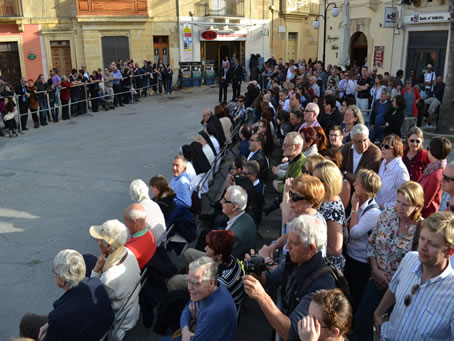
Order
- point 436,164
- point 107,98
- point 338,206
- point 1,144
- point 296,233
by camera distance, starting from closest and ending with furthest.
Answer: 1. point 296,233
2. point 338,206
3. point 436,164
4. point 1,144
5. point 107,98

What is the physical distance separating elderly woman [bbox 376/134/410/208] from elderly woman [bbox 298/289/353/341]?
270 centimetres

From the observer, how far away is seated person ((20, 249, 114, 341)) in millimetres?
3287

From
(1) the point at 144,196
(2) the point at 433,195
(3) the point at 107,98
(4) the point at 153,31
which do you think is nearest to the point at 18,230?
(1) the point at 144,196

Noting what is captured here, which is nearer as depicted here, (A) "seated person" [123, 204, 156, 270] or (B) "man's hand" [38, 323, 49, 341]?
(B) "man's hand" [38, 323, 49, 341]

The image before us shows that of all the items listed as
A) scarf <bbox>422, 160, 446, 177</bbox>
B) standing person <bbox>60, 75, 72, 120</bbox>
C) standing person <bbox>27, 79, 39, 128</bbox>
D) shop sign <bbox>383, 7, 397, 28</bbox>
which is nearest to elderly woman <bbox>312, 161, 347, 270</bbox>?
scarf <bbox>422, 160, 446, 177</bbox>

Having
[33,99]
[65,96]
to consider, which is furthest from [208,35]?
[33,99]

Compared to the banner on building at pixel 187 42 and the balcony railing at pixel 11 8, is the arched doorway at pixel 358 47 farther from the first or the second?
the balcony railing at pixel 11 8

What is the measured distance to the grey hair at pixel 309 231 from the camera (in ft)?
9.60

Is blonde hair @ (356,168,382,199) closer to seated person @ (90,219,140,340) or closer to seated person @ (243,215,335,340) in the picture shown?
seated person @ (243,215,335,340)

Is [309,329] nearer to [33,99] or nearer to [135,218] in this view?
[135,218]

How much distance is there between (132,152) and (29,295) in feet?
21.5

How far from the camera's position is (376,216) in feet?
12.1

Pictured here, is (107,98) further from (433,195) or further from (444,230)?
(444,230)

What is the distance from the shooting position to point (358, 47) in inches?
849
